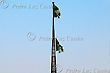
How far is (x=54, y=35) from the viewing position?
32156 mm

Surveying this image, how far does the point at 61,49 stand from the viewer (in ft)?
112

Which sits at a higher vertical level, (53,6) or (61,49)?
(53,6)

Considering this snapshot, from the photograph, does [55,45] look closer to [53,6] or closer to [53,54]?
[53,54]

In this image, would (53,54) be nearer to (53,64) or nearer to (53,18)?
(53,64)

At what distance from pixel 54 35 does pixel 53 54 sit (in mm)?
2285

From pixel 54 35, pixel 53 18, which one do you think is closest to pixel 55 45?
pixel 54 35

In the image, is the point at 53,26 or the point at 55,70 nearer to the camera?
the point at 55,70

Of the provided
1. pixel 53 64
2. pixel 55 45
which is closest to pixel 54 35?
pixel 55 45

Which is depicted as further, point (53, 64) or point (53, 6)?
point (53, 6)

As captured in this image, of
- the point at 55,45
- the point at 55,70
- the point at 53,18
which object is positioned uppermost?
the point at 53,18

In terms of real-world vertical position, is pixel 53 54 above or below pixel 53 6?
below

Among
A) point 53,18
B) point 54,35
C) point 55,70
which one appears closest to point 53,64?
point 55,70

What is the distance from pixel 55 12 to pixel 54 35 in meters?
2.85

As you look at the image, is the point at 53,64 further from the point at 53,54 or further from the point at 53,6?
the point at 53,6
